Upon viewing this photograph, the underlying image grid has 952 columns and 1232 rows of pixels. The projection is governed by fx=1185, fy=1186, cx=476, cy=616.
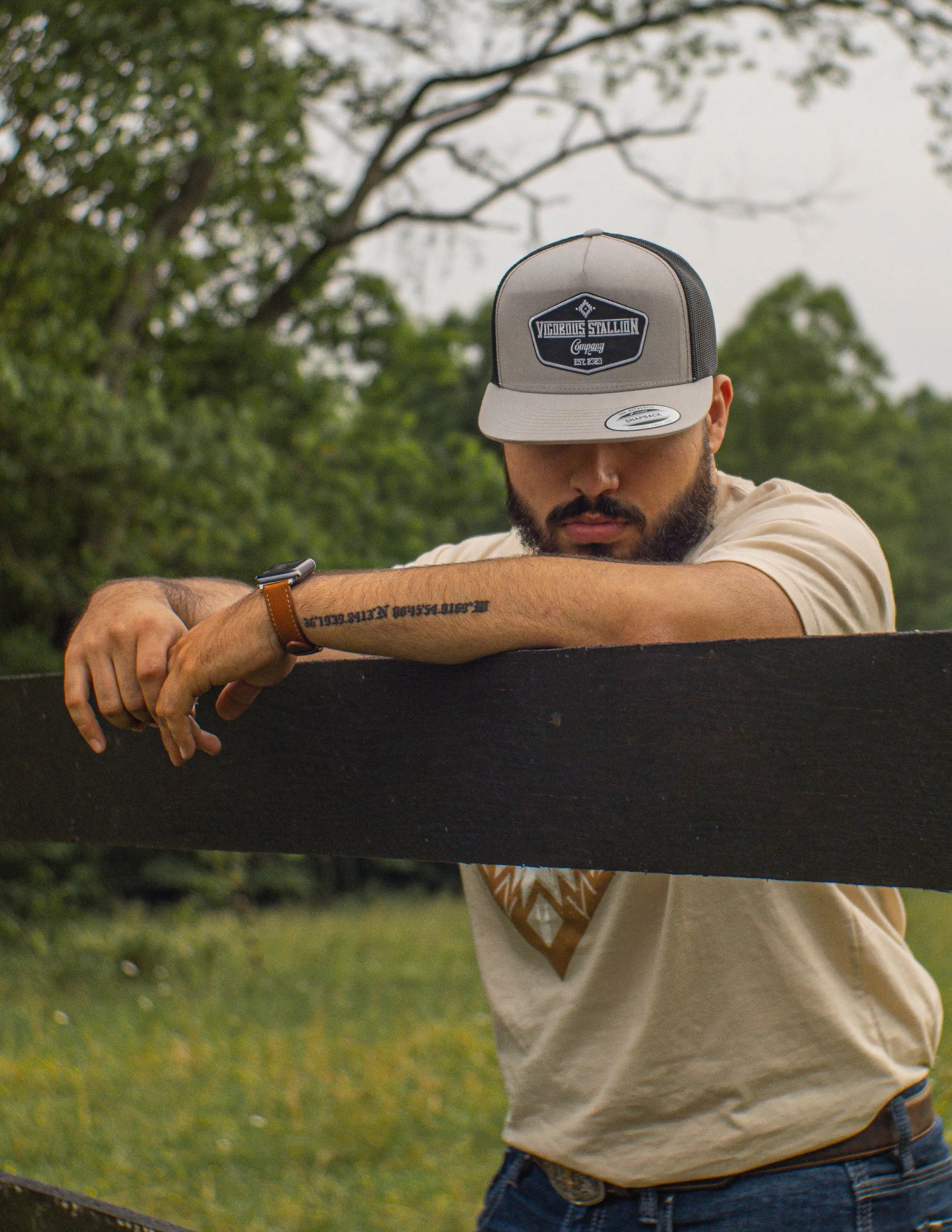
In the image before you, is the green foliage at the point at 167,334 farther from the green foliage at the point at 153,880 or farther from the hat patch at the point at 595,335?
the hat patch at the point at 595,335

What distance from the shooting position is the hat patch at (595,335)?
1.90 m

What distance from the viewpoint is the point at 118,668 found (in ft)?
4.85

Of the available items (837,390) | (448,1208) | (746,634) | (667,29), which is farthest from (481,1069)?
(837,390)

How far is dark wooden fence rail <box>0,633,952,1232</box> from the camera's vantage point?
3.23ft

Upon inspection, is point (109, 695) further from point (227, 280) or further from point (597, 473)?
point (227, 280)

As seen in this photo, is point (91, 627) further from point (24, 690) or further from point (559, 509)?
point (559, 509)

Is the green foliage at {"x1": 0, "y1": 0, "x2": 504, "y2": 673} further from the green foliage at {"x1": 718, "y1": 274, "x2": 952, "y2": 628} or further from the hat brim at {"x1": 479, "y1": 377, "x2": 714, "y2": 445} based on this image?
the green foliage at {"x1": 718, "y1": 274, "x2": 952, "y2": 628}

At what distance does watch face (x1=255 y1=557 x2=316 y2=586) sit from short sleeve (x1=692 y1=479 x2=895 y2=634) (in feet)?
1.60

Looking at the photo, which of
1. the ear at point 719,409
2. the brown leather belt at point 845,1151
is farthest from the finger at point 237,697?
the ear at point 719,409

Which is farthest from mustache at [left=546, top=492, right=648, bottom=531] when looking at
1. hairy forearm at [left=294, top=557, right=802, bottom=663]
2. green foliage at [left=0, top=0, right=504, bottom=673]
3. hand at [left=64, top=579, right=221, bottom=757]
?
green foliage at [left=0, top=0, right=504, bottom=673]

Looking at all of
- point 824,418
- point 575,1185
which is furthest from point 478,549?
point 824,418

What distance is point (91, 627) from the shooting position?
1.52 metres

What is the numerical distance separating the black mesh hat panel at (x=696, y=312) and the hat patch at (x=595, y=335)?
89mm

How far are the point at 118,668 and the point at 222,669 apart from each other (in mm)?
201
